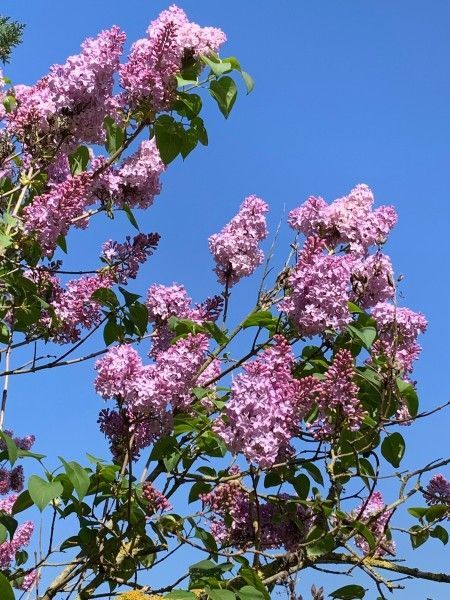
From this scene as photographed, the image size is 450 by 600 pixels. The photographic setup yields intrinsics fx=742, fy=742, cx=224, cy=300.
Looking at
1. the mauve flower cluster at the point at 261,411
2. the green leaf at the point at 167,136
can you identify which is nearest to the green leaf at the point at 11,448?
the mauve flower cluster at the point at 261,411

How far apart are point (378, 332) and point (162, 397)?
3.19 feet

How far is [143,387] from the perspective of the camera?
7.70ft

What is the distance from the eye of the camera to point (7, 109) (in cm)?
313

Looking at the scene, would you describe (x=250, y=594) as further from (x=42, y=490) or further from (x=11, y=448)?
(x=11, y=448)

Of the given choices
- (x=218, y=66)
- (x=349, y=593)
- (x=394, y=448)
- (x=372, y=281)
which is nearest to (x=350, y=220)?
(x=372, y=281)

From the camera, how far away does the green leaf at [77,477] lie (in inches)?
83.5

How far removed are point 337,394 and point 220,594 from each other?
68 centimetres

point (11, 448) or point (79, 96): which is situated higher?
point (79, 96)

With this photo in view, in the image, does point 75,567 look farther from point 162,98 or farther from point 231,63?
point 231,63

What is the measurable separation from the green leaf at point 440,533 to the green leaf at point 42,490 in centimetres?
161

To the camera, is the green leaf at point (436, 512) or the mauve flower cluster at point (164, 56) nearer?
the mauve flower cluster at point (164, 56)

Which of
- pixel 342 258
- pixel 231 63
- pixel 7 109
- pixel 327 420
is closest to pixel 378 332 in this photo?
pixel 342 258

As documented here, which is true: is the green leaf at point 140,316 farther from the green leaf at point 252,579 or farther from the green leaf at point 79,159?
the green leaf at point 252,579

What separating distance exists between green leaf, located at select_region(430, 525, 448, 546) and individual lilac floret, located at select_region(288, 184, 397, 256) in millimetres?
1148
